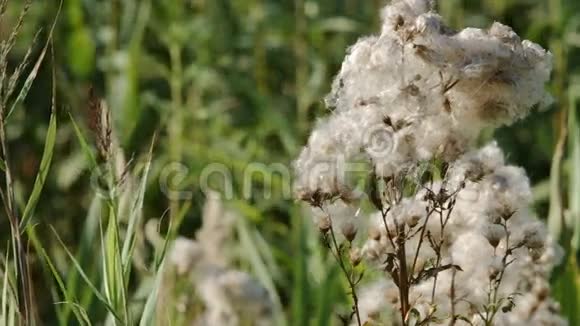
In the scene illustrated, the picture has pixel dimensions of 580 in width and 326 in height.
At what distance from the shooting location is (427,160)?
155 centimetres

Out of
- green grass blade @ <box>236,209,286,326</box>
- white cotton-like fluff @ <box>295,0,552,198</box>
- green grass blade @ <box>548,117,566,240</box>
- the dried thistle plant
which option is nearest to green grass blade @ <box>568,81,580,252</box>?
green grass blade @ <box>548,117,566,240</box>

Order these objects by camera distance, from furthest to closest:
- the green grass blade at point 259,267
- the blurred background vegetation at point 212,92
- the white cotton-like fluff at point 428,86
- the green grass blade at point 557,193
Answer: the blurred background vegetation at point 212,92, the green grass blade at point 259,267, the green grass blade at point 557,193, the white cotton-like fluff at point 428,86

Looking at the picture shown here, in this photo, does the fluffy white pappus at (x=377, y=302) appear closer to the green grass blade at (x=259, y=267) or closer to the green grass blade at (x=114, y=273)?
the green grass blade at (x=114, y=273)

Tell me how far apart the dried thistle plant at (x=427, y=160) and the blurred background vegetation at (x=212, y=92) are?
143cm

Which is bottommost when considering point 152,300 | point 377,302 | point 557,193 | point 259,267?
point 152,300

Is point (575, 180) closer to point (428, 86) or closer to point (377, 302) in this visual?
point (377, 302)

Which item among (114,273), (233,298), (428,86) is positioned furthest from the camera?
(233,298)

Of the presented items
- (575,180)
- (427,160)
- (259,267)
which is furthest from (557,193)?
(427,160)

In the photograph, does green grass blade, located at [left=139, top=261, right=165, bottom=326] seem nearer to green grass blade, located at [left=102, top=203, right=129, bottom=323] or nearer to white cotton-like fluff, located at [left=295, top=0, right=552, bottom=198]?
green grass blade, located at [left=102, top=203, right=129, bottom=323]

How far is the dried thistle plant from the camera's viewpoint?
1.51m

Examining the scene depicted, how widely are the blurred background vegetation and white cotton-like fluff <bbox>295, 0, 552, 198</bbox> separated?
1633mm

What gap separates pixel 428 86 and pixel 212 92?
2617 mm

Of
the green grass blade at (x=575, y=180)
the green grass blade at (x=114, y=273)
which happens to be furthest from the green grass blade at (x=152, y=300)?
the green grass blade at (x=575, y=180)

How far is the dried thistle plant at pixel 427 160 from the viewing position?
4.95 ft
